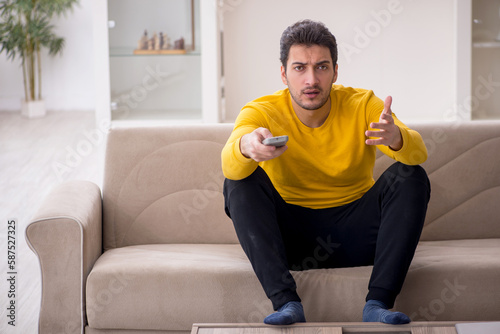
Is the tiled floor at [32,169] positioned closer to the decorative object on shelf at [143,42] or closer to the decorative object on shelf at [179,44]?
the decorative object on shelf at [143,42]

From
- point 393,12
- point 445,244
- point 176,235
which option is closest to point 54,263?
point 176,235

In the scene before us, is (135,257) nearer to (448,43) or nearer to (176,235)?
(176,235)

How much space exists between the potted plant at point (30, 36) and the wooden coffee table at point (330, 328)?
511cm

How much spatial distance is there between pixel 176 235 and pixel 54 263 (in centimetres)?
45

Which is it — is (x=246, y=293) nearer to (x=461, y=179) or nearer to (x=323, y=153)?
(x=323, y=153)

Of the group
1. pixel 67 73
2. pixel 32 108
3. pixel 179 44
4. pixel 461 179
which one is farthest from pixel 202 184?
pixel 67 73

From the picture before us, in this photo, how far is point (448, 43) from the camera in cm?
394

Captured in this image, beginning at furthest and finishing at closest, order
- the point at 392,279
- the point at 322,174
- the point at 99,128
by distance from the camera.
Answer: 1. the point at 99,128
2. the point at 322,174
3. the point at 392,279

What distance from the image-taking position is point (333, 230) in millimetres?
1841

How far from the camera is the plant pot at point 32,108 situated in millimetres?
5969

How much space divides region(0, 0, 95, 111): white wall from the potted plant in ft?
0.37

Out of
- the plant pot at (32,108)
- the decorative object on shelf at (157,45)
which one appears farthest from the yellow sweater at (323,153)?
the plant pot at (32,108)

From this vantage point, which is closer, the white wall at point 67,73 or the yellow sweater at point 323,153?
the yellow sweater at point 323,153

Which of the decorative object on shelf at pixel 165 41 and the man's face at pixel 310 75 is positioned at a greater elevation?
the decorative object on shelf at pixel 165 41
